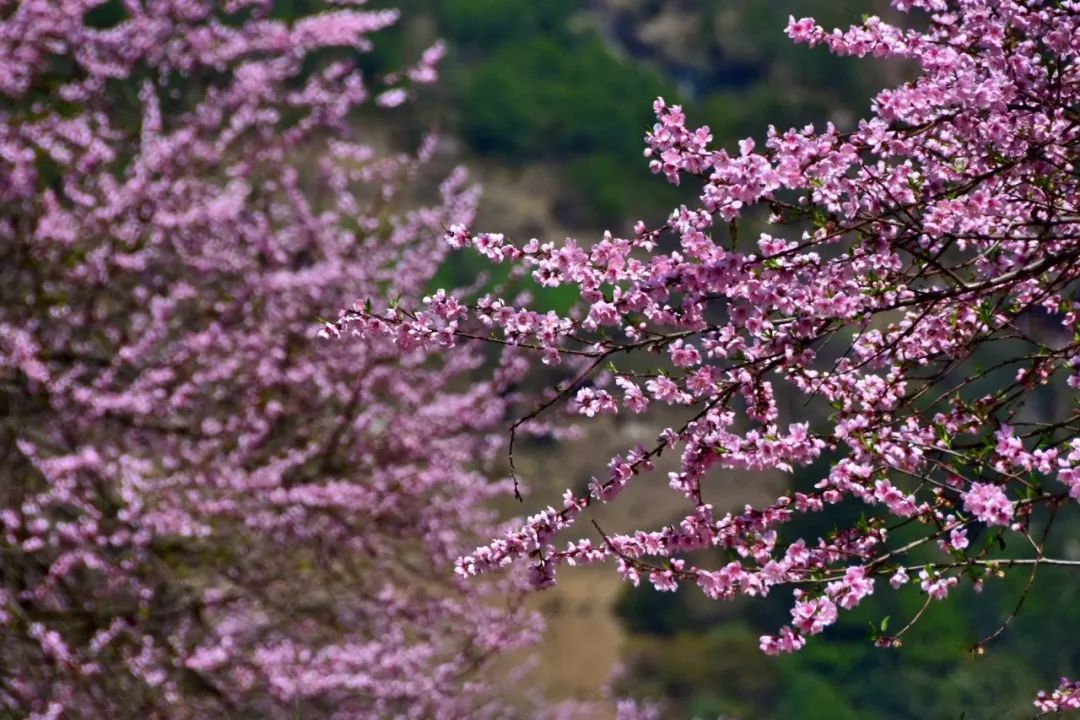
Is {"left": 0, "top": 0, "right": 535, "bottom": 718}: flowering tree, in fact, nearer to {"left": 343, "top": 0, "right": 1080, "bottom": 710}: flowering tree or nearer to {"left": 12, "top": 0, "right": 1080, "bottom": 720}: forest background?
{"left": 12, "top": 0, "right": 1080, "bottom": 720}: forest background

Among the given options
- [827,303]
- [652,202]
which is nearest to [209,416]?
[827,303]

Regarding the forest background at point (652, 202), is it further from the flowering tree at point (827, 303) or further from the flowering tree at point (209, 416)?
the flowering tree at point (827, 303)

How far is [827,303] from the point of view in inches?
136

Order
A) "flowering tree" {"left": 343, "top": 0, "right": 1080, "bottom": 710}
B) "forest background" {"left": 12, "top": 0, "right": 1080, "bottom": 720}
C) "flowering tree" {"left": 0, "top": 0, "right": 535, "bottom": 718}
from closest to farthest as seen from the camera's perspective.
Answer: "flowering tree" {"left": 343, "top": 0, "right": 1080, "bottom": 710}
"flowering tree" {"left": 0, "top": 0, "right": 535, "bottom": 718}
"forest background" {"left": 12, "top": 0, "right": 1080, "bottom": 720}

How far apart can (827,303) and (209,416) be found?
21.1ft

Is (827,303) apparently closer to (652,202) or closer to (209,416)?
(209,416)

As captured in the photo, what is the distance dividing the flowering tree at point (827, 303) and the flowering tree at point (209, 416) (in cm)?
430

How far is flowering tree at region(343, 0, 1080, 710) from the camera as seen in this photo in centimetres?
339

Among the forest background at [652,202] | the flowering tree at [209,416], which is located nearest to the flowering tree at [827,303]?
the flowering tree at [209,416]

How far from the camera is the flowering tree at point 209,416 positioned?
7.81 metres

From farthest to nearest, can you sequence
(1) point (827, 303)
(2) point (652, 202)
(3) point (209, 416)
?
1. (2) point (652, 202)
2. (3) point (209, 416)
3. (1) point (827, 303)

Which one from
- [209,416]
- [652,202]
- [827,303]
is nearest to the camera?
[827,303]

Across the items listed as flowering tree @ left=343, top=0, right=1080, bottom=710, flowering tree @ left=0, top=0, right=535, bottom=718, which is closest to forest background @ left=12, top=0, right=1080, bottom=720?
flowering tree @ left=0, top=0, right=535, bottom=718

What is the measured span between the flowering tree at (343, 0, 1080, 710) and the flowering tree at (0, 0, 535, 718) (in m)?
4.30
